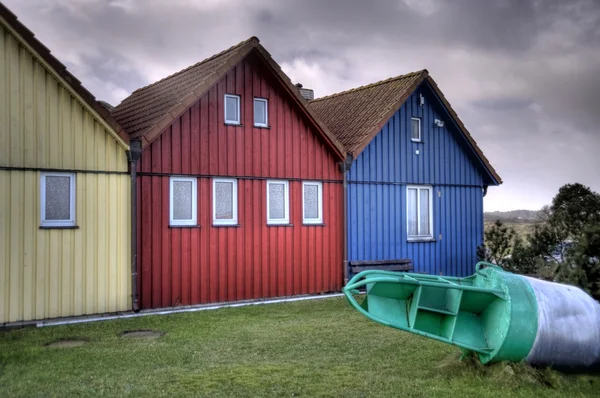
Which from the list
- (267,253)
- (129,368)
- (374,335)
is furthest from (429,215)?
(129,368)

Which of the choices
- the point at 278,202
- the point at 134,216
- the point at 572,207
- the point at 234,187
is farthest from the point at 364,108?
the point at 572,207

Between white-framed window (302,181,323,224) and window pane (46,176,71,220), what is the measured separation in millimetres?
6123

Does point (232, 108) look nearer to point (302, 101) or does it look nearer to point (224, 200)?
point (302, 101)

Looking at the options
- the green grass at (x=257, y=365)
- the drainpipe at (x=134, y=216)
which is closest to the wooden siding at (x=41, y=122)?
the drainpipe at (x=134, y=216)

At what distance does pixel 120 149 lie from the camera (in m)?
13.1

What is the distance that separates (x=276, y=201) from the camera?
15797 mm

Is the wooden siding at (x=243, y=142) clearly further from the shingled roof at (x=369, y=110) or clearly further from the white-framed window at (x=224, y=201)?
the shingled roof at (x=369, y=110)

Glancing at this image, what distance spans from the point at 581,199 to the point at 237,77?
21.1m

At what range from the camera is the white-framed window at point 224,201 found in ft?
48.2

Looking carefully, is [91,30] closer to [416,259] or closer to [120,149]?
[120,149]

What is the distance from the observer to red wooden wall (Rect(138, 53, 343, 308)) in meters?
13.7

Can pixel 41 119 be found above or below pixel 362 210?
above

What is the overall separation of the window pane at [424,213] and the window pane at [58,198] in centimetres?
1066

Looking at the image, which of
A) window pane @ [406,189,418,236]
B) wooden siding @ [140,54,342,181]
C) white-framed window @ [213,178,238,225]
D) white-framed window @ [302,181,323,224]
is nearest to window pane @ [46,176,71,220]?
wooden siding @ [140,54,342,181]
